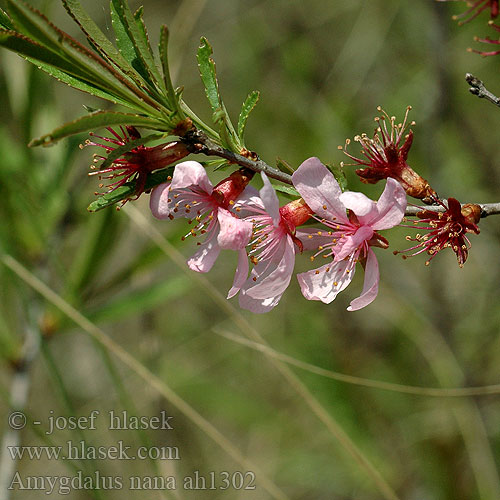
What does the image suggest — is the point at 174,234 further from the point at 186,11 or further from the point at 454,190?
the point at 454,190

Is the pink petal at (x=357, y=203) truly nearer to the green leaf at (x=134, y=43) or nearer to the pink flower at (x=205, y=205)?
the pink flower at (x=205, y=205)

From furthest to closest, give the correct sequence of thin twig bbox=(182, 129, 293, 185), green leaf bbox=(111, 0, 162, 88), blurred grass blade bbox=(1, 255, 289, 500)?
blurred grass blade bbox=(1, 255, 289, 500)
thin twig bbox=(182, 129, 293, 185)
green leaf bbox=(111, 0, 162, 88)

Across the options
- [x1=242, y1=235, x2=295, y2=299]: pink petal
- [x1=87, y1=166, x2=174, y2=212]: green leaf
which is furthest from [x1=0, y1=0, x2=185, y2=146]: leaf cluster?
[x1=242, y1=235, x2=295, y2=299]: pink petal

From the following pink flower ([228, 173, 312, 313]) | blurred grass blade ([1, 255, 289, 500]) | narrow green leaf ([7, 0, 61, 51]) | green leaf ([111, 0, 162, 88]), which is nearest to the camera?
narrow green leaf ([7, 0, 61, 51])

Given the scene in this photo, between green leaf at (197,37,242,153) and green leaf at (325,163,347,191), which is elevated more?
green leaf at (197,37,242,153)

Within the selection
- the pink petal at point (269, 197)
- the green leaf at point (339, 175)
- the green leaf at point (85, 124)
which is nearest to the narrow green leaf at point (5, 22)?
the green leaf at point (85, 124)

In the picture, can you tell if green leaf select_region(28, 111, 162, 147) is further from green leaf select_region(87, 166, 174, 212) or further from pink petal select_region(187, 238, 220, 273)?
pink petal select_region(187, 238, 220, 273)
